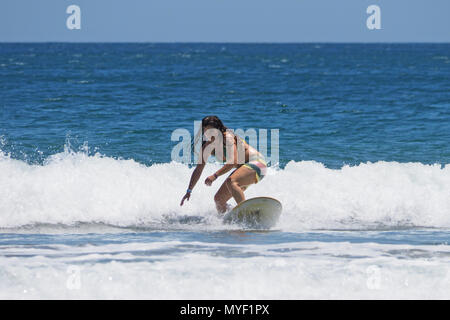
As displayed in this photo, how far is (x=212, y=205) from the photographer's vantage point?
10.8 metres

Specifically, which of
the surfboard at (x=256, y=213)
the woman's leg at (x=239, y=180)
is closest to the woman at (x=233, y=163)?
the woman's leg at (x=239, y=180)

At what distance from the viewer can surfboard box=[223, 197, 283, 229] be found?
8.84 m

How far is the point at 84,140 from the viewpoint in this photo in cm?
1656

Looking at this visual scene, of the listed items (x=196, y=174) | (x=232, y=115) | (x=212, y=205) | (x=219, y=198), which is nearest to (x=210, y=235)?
(x=219, y=198)

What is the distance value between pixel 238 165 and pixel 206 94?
17.6 metres

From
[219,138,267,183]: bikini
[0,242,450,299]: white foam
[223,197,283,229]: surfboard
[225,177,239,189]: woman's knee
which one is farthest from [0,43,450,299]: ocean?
[219,138,267,183]: bikini

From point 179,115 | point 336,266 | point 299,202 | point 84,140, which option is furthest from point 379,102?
point 336,266

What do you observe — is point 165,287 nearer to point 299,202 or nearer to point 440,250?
point 440,250

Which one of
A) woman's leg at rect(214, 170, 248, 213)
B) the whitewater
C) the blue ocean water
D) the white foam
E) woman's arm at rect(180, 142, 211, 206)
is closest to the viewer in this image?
the white foam

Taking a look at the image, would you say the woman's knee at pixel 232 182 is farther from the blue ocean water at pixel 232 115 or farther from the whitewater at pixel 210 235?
the blue ocean water at pixel 232 115

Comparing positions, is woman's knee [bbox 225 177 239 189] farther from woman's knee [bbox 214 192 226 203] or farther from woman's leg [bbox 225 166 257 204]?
woman's knee [bbox 214 192 226 203]

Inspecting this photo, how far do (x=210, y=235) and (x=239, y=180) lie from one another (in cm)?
87

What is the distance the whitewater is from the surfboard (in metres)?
0.16

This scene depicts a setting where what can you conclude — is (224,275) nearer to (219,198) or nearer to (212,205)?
(219,198)
